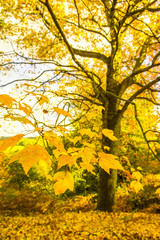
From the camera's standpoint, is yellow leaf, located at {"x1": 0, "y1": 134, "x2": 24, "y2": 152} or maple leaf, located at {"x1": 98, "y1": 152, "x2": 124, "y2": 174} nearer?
yellow leaf, located at {"x1": 0, "y1": 134, "x2": 24, "y2": 152}

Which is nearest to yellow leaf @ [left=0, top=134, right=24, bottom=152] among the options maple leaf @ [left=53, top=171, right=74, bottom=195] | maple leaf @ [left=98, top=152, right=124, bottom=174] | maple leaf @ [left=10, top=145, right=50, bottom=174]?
maple leaf @ [left=10, top=145, right=50, bottom=174]

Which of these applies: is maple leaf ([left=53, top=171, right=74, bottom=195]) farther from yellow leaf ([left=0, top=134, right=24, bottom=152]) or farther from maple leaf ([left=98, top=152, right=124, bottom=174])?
yellow leaf ([left=0, top=134, right=24, bottom=152])

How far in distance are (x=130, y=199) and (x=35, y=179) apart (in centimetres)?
603

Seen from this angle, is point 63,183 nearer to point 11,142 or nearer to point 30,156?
point 30,156

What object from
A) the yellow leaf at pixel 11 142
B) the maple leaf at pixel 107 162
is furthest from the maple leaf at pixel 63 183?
the yellow leaf at pixel 11 142

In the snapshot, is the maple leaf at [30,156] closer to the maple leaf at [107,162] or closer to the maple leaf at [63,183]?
the maple leaf at [63,183]

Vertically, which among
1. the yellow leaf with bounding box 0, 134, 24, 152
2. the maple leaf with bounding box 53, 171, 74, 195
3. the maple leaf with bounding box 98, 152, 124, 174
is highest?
the yellow leaf with bounding box 0, 134, 24, 152

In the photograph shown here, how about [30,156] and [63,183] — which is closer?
[30,156]

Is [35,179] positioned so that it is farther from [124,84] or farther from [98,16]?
[98,16]

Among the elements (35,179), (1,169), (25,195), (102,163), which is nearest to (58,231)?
(102,163)

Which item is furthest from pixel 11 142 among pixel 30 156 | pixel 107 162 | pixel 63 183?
pixel 107 162

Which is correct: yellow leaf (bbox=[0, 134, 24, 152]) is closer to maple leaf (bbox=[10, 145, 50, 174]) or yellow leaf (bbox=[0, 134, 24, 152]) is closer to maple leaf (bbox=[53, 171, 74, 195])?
maple leaf (bbox=[10, 145, 50, 174])

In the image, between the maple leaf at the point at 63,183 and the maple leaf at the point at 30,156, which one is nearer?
the maple leaf at the point at 30,156

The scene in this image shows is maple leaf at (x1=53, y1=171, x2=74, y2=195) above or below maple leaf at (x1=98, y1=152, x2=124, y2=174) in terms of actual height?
below
